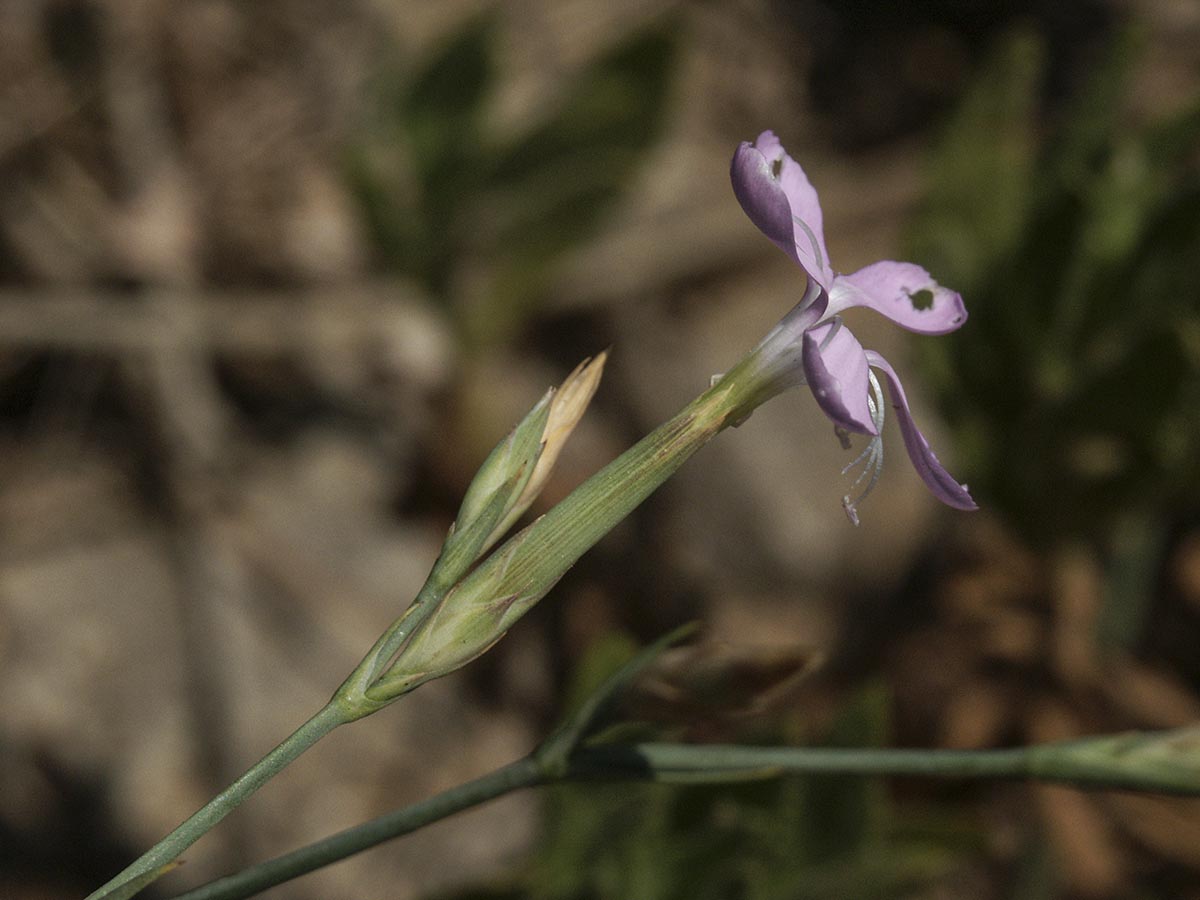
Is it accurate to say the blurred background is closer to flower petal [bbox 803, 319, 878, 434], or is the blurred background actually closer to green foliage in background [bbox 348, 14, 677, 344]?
green foliage in background [bbox 348, 14, 677, 344]

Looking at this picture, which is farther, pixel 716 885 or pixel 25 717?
pixel 25 717

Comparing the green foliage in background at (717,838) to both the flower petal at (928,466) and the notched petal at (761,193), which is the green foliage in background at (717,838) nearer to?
the flower petal at (928,466)

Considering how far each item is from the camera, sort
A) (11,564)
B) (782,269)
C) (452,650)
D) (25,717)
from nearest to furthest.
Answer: (452,650), (25,717), (11,564), (782,269)

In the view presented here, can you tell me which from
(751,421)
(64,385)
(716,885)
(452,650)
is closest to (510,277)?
(751,421)

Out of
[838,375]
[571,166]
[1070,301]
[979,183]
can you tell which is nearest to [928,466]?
[838,375]

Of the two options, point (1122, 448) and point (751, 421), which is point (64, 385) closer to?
point (751, 421)

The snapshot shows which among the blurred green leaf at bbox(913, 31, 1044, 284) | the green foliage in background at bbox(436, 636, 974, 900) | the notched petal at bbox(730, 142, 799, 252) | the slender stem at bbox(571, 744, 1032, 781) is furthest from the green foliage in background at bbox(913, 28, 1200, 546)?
the notched petal at bbox(730, 142, 799, 252)
